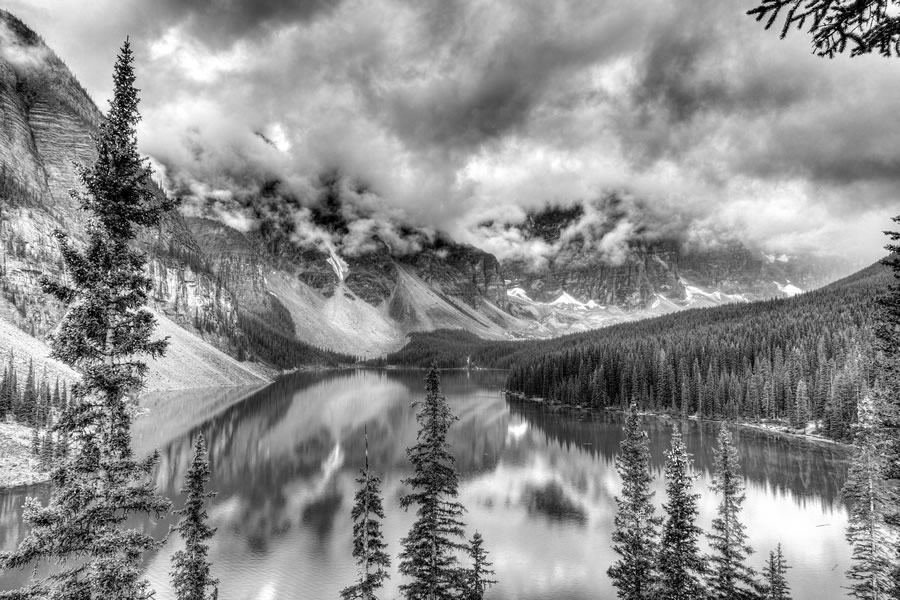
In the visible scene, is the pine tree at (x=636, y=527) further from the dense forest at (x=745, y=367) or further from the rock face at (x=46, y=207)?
the rock face at (x=46, y=207)

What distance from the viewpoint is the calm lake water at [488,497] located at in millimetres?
31891

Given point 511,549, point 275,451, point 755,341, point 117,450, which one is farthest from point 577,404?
point 117,450

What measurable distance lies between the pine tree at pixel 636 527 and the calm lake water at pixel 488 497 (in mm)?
7967

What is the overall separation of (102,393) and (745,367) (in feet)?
387

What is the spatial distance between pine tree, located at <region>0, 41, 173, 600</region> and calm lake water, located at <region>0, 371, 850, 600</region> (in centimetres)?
241

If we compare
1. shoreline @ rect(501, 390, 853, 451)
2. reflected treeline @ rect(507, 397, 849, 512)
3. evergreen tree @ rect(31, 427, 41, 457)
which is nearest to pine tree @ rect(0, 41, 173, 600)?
evergreen tree @ rect(31, 427, 41, 457)

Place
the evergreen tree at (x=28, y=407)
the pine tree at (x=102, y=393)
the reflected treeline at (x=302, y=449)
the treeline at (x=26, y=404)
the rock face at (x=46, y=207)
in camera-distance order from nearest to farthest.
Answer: the pine tree at (x=102, y=393) → the reflected treeline at (x=302, y=449) → the treeline at (x=26, y=404) → the evergreen tree at (x=28, y=407) → the rock face at (x=46, y=207)

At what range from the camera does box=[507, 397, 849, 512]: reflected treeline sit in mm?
52625

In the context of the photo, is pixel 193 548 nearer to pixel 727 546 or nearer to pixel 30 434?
pixel 727 546

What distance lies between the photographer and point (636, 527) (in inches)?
932

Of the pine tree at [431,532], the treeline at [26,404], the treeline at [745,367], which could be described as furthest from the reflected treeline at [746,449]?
the treeline at [26,404]

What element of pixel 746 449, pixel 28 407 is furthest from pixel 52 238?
pixel 746 449

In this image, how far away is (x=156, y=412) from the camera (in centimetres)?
8469

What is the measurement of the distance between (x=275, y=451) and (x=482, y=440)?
101 ft
